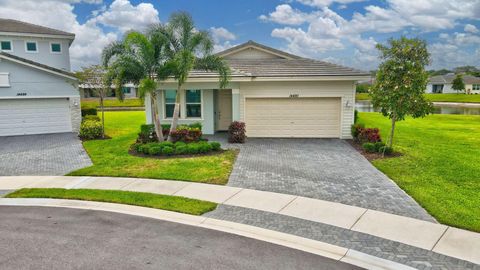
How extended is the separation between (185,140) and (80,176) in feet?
17.7

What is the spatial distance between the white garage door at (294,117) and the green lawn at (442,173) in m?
3.54

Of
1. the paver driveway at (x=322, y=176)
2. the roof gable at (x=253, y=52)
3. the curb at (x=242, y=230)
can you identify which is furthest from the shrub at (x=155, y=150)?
the roof gable at (x=253, y=52)

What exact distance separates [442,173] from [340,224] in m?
6.31

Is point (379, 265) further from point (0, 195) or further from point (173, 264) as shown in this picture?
point (0, 195)

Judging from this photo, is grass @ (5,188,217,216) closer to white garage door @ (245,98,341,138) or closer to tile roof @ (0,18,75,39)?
white garage door @ (245,98,341,138)

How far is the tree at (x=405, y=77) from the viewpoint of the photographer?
1377 cm

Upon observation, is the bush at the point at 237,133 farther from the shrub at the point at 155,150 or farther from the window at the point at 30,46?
the window at the point at 30,46

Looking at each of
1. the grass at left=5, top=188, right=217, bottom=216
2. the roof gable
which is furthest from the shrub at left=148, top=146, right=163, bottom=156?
the roof gable

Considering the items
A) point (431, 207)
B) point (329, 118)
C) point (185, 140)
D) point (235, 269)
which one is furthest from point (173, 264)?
point (329, 118)

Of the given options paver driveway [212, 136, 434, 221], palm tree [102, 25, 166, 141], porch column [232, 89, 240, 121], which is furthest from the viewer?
porch column [232, 89, 240, 121]

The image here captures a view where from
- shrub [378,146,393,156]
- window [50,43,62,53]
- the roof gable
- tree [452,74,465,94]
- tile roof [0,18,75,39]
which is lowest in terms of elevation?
shrub [378,146,393,156]

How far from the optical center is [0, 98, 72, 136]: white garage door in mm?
21109

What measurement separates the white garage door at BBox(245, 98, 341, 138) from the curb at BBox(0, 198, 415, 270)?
1151 cm

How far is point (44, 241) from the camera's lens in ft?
23.4
